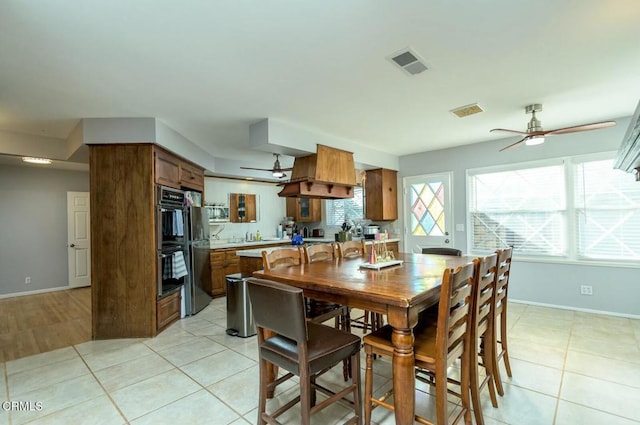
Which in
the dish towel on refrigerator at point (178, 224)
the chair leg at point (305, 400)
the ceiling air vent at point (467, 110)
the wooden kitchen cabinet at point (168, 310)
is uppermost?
the ceiling air vent at point (467, 110)

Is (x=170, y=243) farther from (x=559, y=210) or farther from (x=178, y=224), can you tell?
(x=559, y=210)

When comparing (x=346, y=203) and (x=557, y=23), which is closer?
(x=557, y=23)

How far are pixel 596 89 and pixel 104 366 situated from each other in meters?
5.35

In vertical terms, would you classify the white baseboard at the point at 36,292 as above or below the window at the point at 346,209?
below

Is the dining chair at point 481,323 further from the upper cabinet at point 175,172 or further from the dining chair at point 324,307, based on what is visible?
the upper cabinet at point 175,172

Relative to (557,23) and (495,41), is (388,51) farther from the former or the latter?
(557,23)

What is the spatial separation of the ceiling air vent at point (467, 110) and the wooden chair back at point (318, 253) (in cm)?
210

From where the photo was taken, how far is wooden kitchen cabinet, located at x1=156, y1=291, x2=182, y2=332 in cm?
354

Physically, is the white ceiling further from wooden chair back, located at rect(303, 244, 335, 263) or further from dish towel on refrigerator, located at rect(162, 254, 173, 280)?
dish towel on refrigerator, located at rect(162, 254, 173, 280)

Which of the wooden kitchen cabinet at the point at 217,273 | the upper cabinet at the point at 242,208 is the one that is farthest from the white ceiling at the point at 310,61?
the upper cabinet at the point at 242,208

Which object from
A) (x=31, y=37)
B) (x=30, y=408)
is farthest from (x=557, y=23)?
(x=30, y=408)

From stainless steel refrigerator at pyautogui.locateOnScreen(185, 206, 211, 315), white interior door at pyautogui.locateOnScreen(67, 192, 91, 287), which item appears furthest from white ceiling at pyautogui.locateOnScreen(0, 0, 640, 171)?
white interior door at pyautogui.locateOnScreen(67, 192, 91, 287)

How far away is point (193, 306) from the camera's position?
13.7 ft

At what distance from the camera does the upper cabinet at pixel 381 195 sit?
217 inches
